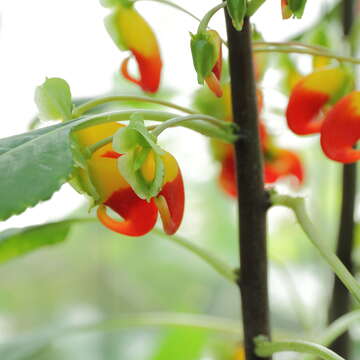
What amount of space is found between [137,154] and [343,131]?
0.41 ft

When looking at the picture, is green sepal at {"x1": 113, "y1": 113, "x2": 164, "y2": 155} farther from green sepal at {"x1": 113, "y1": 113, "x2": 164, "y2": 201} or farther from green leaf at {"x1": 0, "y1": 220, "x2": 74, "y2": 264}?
green leaf at {"x1": 0, "y1": 220, "x2": 74, "y2": 264}

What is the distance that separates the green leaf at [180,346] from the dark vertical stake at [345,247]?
0.17 meters

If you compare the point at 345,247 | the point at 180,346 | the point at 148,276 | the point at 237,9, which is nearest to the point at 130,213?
the point at 237,9

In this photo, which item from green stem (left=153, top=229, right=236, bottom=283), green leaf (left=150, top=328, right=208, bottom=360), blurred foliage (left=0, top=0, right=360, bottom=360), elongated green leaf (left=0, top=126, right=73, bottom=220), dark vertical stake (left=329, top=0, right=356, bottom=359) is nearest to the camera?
elongated green leaf (left=0, top=126, right=73, bottom=220)

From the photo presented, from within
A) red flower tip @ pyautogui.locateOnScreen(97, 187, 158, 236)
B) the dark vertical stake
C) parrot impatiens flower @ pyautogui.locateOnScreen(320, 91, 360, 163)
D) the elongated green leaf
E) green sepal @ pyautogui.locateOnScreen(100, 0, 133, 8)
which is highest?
green sepal @ pyautogui.locateOnScreen(100, 0, 133, 8)

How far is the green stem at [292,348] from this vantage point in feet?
1.19

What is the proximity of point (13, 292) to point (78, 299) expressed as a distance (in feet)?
0.50

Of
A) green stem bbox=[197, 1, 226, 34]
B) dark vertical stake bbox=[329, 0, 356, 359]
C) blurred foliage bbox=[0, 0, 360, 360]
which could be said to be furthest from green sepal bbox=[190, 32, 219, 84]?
blurred foliage bbox=[0, 0, 360, 360]

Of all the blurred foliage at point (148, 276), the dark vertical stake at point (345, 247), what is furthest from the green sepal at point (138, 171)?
the blurred foliage at point (148, 276)

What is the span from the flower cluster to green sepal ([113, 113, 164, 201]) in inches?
4.0

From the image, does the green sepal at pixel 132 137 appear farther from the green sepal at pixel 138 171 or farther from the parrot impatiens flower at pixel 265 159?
the parrot impatiens flower at pixel 265 159

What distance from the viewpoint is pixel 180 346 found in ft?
2.50

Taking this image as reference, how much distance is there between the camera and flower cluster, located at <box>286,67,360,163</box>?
1.25ft

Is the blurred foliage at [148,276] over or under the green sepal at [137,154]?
under
